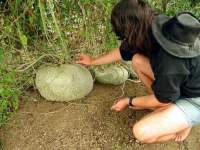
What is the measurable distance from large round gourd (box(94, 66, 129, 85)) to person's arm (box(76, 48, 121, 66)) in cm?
27

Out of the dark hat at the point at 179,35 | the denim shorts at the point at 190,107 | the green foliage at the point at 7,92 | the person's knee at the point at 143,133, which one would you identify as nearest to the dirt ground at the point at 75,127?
the green foliage at the point at 7,92

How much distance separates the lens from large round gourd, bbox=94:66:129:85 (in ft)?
10.5

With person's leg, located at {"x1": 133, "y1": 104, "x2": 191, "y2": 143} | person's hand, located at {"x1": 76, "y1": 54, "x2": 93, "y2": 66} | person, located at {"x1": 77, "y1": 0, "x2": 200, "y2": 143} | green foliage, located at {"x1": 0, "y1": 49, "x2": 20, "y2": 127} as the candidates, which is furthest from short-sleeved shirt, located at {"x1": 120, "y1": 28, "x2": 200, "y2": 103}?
green foliage, located at {"x1": 0, "y1": 49, "x2": 20, "y2": 127}

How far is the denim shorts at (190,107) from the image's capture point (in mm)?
2528

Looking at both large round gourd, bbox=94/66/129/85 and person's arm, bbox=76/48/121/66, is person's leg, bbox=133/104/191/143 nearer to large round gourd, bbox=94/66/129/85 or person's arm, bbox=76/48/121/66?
person's arm, bbox=76/48/121/66

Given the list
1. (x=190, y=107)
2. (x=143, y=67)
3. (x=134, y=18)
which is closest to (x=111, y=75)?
(x=143, y=67)

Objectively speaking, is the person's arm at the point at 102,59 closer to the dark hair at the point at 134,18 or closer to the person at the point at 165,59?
the person at the point at 165,59

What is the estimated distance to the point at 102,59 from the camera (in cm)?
286

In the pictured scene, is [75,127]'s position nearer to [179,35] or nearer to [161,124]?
[161,124]

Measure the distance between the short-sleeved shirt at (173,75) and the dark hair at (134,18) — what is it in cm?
9

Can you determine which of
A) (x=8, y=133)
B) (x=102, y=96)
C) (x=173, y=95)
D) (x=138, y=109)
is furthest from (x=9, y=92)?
(x=173, y=95)

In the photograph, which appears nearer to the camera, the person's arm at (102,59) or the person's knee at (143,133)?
the person's knee at (143,133)

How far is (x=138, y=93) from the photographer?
10.4 ft

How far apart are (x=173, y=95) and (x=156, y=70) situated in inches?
6.8
